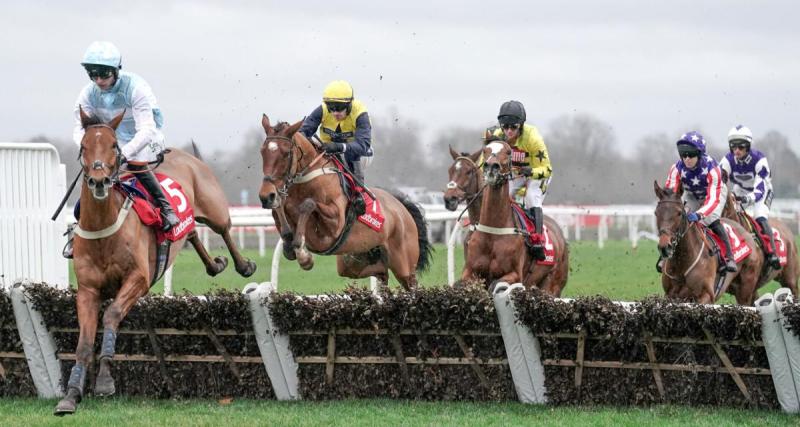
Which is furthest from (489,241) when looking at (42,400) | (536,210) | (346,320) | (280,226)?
(42,400)

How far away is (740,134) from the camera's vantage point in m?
10.7

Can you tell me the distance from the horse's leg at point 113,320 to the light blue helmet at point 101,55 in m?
1.41

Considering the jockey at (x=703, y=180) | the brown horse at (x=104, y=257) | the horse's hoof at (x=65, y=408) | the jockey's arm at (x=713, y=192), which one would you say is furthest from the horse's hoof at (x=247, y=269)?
the jockey's arm at (x=713, y=192)

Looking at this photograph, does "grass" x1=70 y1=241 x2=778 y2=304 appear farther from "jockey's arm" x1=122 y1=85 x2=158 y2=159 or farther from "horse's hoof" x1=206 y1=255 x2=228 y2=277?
"jockey's arm" x1=122 y1=85 x2=158 y2=159

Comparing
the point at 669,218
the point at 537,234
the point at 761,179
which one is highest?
the point at 761,179

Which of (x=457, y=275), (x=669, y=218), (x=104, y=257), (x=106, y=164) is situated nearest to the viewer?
(x=106, y=164)

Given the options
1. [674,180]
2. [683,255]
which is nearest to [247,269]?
[683,255]

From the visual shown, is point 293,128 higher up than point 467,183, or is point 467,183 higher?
point 293,128

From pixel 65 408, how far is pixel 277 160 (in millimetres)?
2674

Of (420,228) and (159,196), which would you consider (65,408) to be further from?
(420,228)

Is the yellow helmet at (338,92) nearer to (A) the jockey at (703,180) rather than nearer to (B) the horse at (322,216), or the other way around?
(B) the horse at (322,216)

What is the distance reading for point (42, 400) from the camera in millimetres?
7109

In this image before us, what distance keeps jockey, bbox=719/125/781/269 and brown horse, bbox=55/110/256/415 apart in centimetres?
576

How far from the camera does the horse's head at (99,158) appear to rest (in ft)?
20.7
